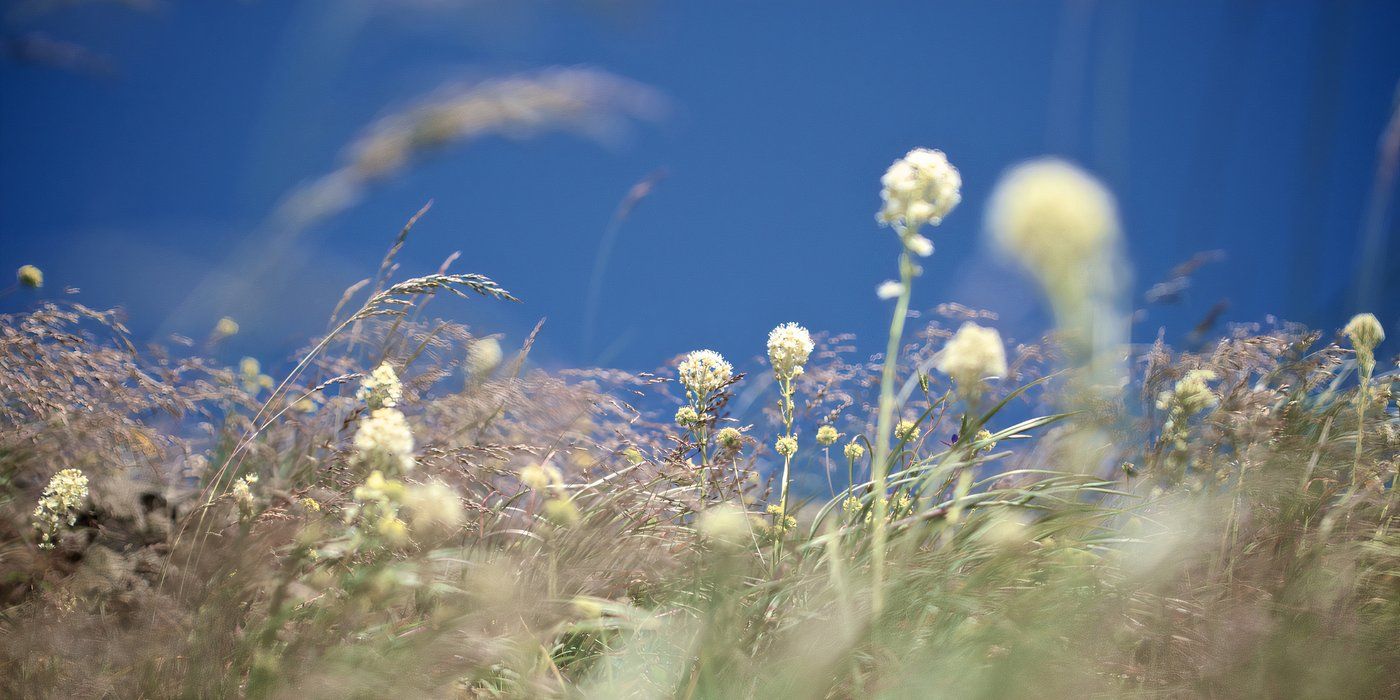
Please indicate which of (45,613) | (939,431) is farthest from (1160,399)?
(45,613)

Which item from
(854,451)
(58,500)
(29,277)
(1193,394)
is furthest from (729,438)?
(29,277)

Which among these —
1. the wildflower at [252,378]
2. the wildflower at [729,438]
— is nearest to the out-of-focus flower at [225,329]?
the wildflower at [252,378]

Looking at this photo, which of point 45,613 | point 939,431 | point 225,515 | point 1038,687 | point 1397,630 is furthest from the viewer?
point 939,431

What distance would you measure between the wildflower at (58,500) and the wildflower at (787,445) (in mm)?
1617

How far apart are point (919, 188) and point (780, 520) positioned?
92 centimetres

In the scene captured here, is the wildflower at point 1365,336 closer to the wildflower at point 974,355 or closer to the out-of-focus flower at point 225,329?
the wildflower at point 974,355

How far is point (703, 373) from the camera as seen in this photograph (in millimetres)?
2158

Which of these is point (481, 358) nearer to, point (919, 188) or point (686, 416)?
point (686, 416)

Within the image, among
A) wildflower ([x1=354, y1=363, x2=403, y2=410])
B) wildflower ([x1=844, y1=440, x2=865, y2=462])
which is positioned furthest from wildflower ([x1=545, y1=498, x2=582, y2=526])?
wildflower ([x1=844, y1=440, x2=865, y2=462])

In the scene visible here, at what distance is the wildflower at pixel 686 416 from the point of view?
213 cm

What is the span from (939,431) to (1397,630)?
1.11 m

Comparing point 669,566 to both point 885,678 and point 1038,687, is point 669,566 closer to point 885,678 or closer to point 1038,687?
point 885,678

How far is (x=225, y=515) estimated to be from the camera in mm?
1472

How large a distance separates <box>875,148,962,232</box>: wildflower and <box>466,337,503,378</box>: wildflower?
1.34 meters
